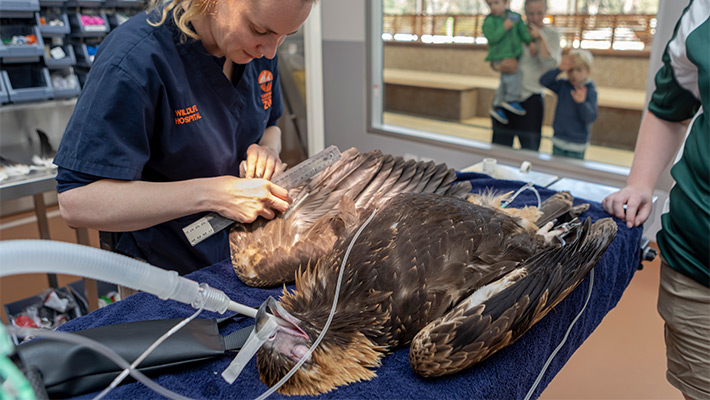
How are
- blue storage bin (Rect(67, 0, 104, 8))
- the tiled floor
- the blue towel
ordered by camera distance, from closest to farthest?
the blue towel
the tiled floor
blue storage bin (Rect(67, 0, 104, 8))

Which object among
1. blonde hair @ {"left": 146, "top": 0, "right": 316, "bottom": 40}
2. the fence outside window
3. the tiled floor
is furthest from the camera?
the fence outside window

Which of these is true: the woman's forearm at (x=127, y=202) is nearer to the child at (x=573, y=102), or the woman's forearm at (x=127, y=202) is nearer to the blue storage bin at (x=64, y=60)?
the blue storage bin at (x=64, y=60)

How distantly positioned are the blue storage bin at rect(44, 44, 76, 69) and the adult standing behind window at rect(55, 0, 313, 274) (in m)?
1.64

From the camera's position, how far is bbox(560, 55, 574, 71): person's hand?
352 cm

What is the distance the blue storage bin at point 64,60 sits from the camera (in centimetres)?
242

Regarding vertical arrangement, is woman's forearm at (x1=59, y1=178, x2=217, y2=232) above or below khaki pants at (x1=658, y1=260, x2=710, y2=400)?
above

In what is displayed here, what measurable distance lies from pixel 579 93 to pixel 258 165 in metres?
2.99

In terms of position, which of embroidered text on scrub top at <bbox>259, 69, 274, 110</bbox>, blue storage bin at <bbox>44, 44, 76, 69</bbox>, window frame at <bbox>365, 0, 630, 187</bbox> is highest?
blue storage bin at <bbox>44, 44, 76, 69</bbox>

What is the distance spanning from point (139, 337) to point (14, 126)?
231 cm

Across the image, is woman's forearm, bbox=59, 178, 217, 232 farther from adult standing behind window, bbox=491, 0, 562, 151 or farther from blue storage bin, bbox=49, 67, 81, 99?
adult standing behind window, bbox=491, 0, 562, 151

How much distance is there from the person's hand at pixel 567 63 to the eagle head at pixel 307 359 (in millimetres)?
3296

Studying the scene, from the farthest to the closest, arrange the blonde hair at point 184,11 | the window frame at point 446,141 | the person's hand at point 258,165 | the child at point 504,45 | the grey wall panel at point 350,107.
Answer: the grey wall panel at point 350,107 → the child at point 504,45 → the window frame at point 446,141 → the person's hand at point 258,165 → the blonde hair at point 184,11

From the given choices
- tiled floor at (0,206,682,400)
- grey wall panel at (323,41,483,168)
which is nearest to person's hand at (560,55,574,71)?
grey wall panel at (323,41,483,168)

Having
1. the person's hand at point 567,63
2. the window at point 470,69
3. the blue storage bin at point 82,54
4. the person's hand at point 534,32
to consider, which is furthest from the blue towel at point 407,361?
the person's hand at point 534,32
